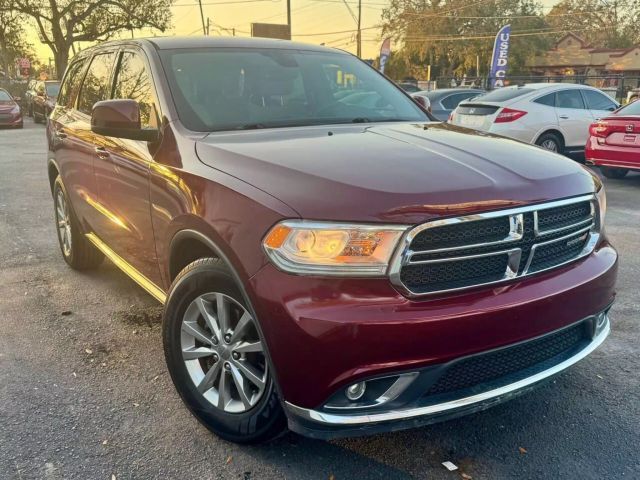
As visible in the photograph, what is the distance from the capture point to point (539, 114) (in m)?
10.6

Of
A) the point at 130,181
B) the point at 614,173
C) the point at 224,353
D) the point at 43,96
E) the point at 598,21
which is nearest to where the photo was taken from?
the point at 224,353

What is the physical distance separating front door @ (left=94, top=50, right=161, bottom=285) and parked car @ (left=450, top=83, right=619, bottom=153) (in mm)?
7700

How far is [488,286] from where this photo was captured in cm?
230

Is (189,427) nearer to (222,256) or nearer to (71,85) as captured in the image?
(222,256)

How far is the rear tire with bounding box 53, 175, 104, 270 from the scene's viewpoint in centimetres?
498

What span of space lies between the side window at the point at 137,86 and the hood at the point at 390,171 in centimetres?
56

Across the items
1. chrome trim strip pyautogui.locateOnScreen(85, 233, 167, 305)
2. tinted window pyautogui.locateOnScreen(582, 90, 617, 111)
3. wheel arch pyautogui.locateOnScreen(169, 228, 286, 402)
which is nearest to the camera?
wheel arch pyautogui.locateOnScreen(169, 228, 286, 402)

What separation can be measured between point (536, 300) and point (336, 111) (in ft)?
5.89

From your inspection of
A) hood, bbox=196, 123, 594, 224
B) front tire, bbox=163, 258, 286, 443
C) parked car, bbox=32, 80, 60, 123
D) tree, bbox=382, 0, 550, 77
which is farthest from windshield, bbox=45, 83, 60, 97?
tree, bbox=382, 0, 550, 77

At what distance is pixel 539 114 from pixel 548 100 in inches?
19.0

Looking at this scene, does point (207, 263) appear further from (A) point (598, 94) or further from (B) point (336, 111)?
(A) point (598, 94)

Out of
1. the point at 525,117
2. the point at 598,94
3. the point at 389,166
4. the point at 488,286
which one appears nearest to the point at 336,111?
the point at 389,166

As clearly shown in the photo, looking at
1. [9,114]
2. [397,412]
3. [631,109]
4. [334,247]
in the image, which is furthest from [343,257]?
[9,114]

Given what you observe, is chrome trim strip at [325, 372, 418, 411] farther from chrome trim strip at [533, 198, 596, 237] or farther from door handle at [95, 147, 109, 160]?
door handle at [95, 147, 109, 160]
